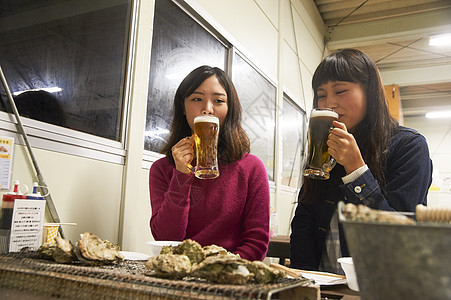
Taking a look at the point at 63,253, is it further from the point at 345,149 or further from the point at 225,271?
the point at 345,149

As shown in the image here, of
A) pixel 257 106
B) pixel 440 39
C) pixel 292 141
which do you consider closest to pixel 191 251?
pixel 257 106

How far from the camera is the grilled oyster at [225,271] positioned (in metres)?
0.62

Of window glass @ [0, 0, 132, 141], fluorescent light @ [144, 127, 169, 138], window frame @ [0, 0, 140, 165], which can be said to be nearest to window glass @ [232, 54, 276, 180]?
fluorescent light @ [144, 127, 169, 138]

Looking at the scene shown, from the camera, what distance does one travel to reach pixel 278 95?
4.44 metres

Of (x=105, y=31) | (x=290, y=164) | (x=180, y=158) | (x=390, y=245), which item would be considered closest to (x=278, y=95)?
(x=290, y=164)

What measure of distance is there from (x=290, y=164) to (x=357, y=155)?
3856 millimetres

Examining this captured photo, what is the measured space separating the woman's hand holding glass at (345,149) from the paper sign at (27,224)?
1003 millimetres

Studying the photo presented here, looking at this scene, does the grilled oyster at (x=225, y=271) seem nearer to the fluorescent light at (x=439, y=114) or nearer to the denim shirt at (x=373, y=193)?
the denim shirt at (x=373, y=193)

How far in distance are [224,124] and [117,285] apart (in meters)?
1.08

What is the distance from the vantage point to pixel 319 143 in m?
1.32

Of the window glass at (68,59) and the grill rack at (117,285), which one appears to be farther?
the window glass at (68,59)

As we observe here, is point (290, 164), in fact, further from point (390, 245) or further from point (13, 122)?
point (390, 245)

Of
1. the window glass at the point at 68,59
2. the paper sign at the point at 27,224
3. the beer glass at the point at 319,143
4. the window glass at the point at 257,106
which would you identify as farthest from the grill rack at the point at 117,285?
the window glass at the point at 257,106

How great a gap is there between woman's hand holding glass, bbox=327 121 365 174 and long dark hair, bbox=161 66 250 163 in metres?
0.48
